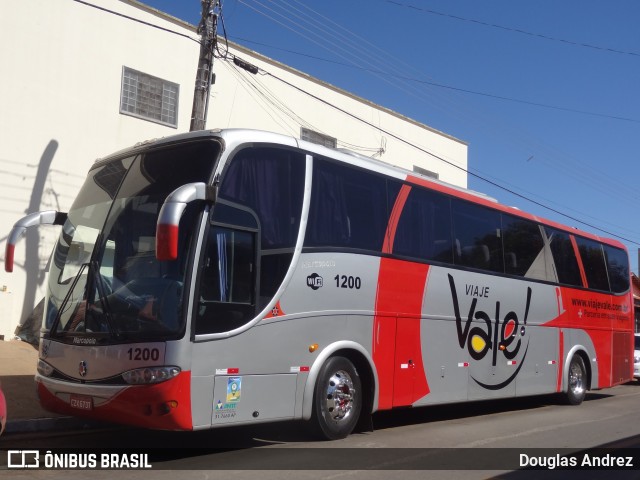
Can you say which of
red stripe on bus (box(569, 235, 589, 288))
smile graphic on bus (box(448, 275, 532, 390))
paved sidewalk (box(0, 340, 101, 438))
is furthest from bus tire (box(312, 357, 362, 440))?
red stripe on bus (box(569, 235, 589, 288))

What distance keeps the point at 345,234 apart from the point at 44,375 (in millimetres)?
4054

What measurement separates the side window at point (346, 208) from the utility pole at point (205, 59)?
558cm

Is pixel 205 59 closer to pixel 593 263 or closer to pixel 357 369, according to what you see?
pixel 357 369

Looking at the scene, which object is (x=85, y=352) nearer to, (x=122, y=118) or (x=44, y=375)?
(x=44, y=375)

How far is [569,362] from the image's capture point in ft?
48.0

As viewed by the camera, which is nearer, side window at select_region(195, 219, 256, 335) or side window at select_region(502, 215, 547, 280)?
side window at select_region(195, 219, 256, 335)

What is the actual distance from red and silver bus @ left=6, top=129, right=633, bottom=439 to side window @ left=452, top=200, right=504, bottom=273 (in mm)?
41

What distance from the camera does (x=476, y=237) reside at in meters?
11.9

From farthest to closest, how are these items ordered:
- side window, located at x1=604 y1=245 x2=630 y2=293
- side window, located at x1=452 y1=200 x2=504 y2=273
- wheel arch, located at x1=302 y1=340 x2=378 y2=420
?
side window, located at x1=604 y1=245 x2=630 y2=293
side window, located at x1=452 y1=200 x2=504 y2=273
wheel arch, located at x1=302 y1=340 x2=378 y2=420

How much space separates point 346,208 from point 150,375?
357 cm

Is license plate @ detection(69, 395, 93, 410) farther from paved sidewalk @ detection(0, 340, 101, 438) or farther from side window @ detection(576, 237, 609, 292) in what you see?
side window @ detection(576, 237, 609, 292)

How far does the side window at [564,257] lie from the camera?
14.4 m

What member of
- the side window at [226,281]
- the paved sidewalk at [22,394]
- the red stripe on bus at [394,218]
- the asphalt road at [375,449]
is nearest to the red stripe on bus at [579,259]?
the asphalt road at [375,449]

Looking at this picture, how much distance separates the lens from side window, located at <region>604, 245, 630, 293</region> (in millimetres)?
16703
